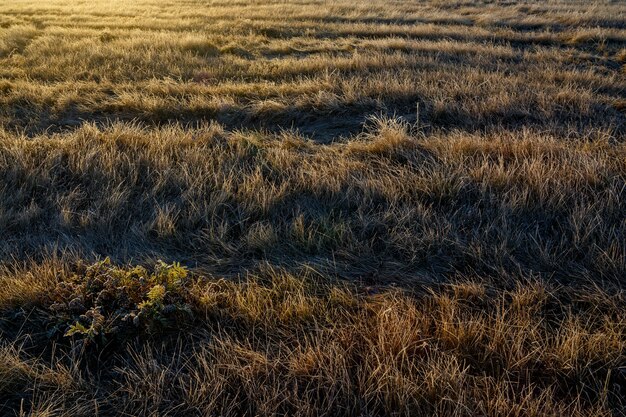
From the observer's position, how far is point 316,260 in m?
2.82

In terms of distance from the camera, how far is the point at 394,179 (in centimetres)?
376

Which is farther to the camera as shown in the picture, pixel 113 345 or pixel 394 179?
pixel 394 179

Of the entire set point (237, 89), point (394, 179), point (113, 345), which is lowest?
point (113, 345)

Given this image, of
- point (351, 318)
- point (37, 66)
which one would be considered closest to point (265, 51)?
point (37, 66)

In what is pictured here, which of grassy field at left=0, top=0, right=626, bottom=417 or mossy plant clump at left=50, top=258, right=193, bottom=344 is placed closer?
grassy field at left=0, top=0, right=626, bottom=417

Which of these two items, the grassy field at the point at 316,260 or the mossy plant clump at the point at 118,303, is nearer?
the grassy field at the point at 316,260

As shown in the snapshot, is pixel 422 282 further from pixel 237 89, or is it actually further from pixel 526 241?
pixel 237 89

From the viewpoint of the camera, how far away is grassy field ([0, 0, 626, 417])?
1841 millimetres

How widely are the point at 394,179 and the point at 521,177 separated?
1.10 meters

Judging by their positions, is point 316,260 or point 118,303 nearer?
point 118,303

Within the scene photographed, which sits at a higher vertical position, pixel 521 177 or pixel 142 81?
pixel 142 81

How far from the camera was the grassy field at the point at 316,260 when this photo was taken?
72.5 inches

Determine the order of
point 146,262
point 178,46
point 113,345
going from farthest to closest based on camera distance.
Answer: point 178,46, point 146,262, point 113,345

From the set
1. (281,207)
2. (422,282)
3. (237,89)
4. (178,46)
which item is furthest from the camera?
(178,46)
